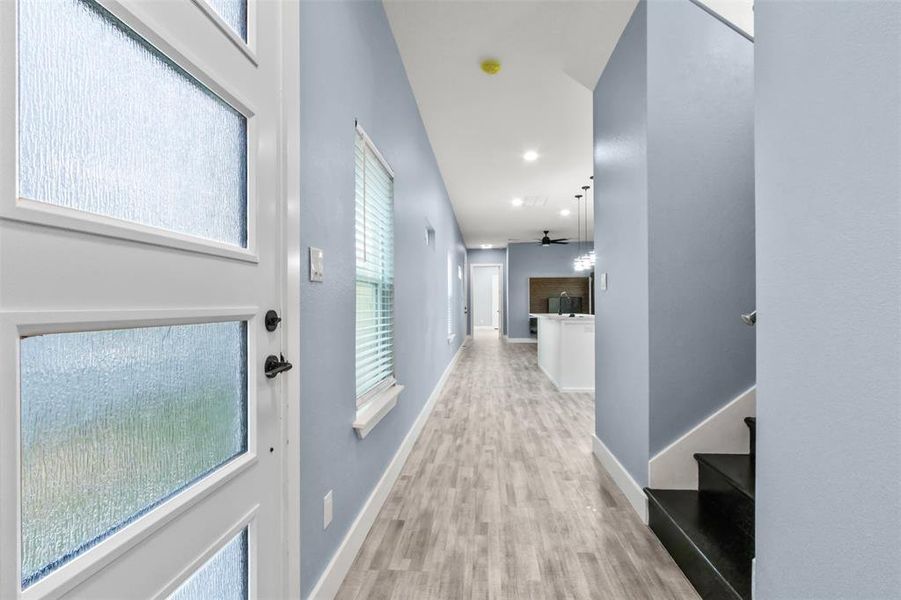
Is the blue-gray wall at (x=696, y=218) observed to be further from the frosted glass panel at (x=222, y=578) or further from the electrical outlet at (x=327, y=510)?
the frosted glass panel at (x=222, y=578)

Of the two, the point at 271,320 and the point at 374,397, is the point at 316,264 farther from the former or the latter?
the point at 374,397

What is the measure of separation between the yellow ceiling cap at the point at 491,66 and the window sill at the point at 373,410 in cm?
228

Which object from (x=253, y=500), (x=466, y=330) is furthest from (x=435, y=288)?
(x=466, y=330)

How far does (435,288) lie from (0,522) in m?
4.33

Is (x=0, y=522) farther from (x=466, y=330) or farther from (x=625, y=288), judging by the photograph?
(x=466, y=330)

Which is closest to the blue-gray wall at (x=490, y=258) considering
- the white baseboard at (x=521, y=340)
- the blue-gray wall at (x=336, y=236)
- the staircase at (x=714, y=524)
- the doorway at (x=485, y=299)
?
the white baseboard at (x=521, y=340)

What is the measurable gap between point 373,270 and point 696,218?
171 centimetres

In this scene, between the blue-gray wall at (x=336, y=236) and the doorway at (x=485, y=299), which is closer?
the blue-gray wall at (x=336, y=236)

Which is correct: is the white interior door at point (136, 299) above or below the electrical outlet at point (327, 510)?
above

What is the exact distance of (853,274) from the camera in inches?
31.8

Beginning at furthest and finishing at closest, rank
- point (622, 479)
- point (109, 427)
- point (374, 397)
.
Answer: point (622, 479) → point (374, 397) → point (109, 427)

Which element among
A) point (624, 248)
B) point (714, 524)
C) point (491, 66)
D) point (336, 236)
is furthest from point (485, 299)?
point (336, 236)

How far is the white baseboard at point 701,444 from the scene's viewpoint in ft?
6.88

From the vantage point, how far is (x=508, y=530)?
1993 millimetres
